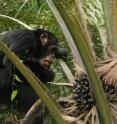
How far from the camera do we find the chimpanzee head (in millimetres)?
3883

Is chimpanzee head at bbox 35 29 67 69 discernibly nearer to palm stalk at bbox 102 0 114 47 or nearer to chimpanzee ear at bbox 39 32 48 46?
chimpanzee ear at bbox 39 32 48 46

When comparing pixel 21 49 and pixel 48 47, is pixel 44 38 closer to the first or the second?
pixel 48 47

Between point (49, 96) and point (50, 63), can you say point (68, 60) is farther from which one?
point (49, 96)

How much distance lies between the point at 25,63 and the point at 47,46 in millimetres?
672

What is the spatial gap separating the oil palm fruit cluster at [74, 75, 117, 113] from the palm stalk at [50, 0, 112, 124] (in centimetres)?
16

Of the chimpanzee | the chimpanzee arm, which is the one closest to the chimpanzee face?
the chimpanzee

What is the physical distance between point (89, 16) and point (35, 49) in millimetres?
923

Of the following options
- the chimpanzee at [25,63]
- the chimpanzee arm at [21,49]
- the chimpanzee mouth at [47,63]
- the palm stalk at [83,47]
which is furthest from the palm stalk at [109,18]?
the chimpanzee mouth at [47,63]

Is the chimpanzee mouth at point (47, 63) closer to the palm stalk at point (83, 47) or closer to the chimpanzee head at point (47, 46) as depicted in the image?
the chimpanzee head at point (47, 46)

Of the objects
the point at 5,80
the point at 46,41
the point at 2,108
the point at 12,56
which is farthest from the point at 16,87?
the point at 12,56

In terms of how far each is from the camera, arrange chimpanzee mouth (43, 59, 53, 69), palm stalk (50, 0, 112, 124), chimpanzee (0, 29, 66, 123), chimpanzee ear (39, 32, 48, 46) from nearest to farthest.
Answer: palm stalk (50, 0, 112, 124) < chimpanzee (0, 29, 66, 123) < chimpanzee mouth (43, 59, 53, 69) < chimpanzee ear (39, 32, 48, 46)

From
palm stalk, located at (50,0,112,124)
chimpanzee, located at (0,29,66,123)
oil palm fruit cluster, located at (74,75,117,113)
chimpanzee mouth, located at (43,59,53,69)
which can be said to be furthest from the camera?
chimpanzee mouth, located at (43,59,53,69)

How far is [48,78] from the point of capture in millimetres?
3738

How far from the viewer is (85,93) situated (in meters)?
2.37
